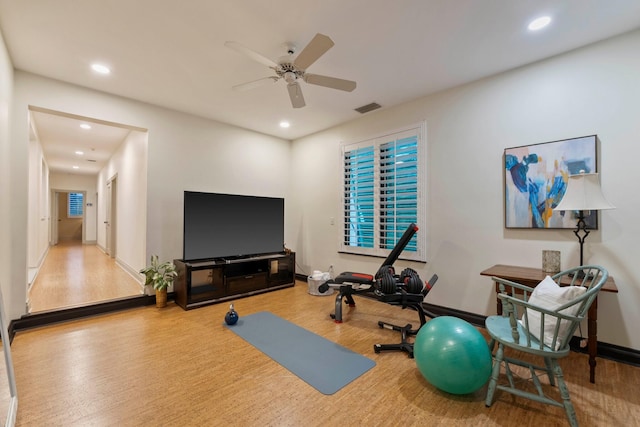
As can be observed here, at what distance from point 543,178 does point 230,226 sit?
3.94 m

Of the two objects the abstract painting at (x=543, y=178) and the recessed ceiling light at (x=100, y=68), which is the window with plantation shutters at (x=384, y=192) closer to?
the abstract painting at (x=543, y=178)

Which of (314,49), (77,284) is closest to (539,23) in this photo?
(314,49)

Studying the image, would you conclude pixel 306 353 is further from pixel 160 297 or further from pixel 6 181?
pixel 6 181

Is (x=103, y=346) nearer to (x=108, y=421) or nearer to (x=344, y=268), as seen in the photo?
(x=108, y=421)

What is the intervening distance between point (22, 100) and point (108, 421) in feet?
11.3

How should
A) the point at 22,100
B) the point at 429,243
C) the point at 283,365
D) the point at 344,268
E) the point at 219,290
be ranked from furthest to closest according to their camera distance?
the point at 344,268 → the point at 219,290 → the point at 429,243 → the point at 22,100 → the point at 283,365

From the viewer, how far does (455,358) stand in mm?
1810

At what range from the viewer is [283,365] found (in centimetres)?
231

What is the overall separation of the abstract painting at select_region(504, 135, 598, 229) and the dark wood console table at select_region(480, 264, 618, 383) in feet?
1.54

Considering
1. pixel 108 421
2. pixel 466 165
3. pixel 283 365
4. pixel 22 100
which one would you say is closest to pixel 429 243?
pixel 466 165

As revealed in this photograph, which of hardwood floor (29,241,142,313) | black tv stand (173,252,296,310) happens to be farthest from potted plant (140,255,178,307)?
hardwood floor (29,241,142,313)

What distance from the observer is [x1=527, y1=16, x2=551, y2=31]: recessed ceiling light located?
7.23ft

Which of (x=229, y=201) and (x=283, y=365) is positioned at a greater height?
(x=229, y=201)

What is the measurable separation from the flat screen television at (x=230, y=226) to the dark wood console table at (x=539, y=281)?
3.18 metres
